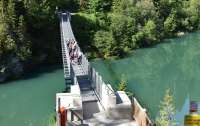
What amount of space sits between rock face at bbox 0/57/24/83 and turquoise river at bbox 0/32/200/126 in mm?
544

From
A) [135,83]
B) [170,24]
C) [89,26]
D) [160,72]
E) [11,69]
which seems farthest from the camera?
[170,24]

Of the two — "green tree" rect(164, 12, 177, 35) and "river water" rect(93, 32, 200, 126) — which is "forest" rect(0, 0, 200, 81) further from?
"river water" rect(93, 32, 200, 126)

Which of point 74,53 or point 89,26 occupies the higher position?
point 89,26

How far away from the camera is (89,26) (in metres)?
35.4

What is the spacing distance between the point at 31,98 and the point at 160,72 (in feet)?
35.0

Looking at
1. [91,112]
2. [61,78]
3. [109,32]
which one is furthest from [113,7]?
[91,112]

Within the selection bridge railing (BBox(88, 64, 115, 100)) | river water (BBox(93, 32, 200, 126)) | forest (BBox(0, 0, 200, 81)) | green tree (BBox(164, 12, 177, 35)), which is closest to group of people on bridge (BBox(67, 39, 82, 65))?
bridge railing (BBox(88, 64, 115, 100))

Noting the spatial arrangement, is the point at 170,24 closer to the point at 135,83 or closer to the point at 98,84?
the point at 135,83

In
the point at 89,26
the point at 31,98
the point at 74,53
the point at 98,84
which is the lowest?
the point at 31,98

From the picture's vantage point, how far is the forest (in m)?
28.4

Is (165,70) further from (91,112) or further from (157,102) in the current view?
(91,112)

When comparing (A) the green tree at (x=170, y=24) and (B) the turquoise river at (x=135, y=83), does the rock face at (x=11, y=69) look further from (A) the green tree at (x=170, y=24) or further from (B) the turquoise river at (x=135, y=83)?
(A) the green tree at (x=170, y=24)

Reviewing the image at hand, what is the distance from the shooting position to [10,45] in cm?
2770

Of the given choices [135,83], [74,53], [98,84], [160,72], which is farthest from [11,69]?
[98,84]
